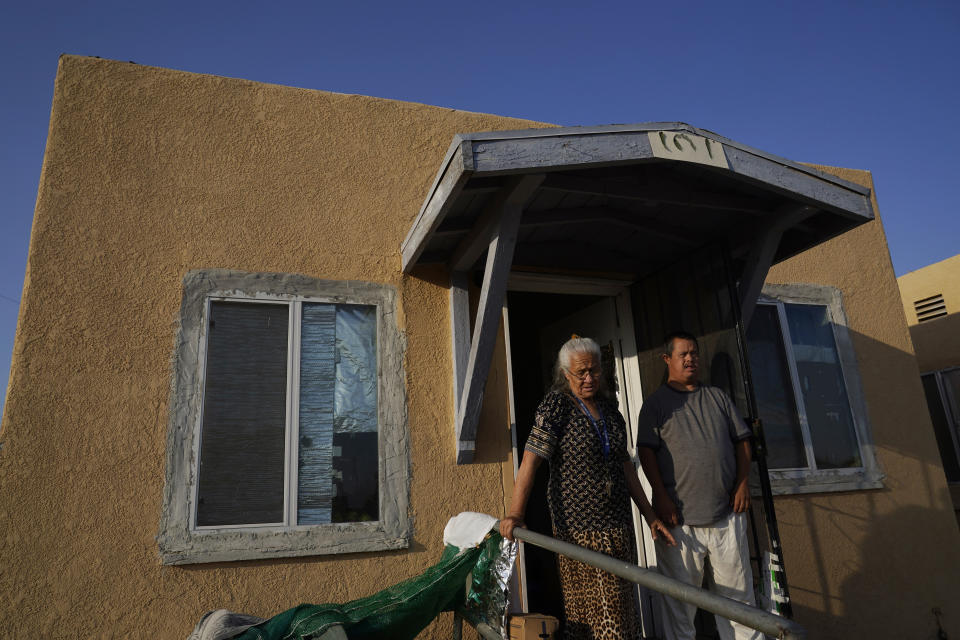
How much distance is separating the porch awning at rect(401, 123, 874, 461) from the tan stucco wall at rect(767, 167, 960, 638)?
148 centimetres

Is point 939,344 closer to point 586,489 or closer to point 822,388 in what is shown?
point 822,388

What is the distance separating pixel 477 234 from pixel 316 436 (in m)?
1.44

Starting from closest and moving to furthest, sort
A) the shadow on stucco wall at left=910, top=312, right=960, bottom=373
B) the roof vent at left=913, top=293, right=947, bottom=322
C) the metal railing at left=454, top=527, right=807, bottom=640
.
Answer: the metal railing at left=454, top=527, right=807, bottom=640 → the shadow on stucco wall at left=910, top=312, right=960, bottom=373 → the roof vent at left=913, top=293, right=947, bottom=322

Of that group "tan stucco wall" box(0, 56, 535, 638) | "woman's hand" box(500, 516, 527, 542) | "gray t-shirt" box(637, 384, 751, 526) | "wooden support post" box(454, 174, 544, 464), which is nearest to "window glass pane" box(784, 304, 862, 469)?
"gray t-shirt" box(637, 384, 751, 526)

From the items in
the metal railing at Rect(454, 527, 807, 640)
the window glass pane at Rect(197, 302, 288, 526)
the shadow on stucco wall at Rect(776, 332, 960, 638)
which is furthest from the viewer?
the shadow on stucco wall at Rect(776, 332, 960, 638)

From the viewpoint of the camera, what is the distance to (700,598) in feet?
5.59

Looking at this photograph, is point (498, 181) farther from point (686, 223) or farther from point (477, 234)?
point (686, 223)

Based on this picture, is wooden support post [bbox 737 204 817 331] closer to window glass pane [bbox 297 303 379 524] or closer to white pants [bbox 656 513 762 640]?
white pants [bbox 656 513 762 640]

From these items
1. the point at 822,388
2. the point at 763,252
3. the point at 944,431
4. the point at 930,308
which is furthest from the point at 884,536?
the point at 930,308

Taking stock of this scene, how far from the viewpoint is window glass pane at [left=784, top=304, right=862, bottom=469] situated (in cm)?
501

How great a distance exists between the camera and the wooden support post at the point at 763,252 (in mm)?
3750

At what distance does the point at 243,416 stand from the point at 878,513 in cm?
447

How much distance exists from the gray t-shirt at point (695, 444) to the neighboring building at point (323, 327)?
32 cm

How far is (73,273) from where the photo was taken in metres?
3.59
